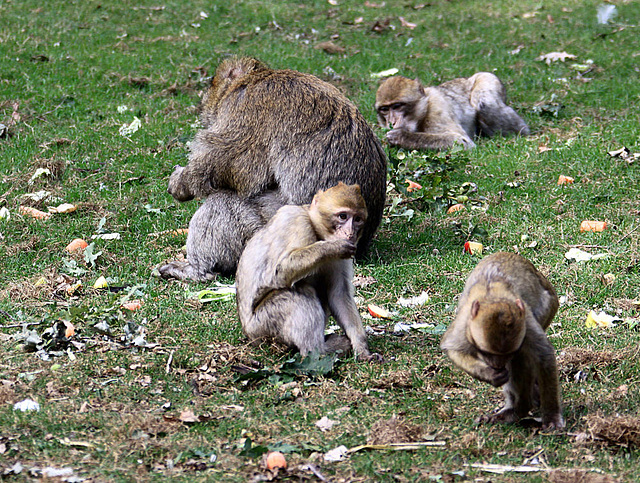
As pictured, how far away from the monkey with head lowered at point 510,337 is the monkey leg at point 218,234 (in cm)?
281

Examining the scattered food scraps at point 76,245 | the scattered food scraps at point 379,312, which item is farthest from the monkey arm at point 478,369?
the scattered food scraps at point 76,245

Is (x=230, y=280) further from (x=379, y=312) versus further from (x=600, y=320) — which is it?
(x=600, y=320)

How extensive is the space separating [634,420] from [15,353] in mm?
3754

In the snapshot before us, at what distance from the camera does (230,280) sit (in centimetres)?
715

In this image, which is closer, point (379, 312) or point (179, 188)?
point (379, 312)

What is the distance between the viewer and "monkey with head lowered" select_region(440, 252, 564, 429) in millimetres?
3838

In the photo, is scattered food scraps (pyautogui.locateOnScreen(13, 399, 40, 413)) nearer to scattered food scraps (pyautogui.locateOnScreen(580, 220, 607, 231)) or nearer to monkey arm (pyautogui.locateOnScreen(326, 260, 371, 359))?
monkey arm (pyautogui.locateOnScreen(326, 260, 371, 359))

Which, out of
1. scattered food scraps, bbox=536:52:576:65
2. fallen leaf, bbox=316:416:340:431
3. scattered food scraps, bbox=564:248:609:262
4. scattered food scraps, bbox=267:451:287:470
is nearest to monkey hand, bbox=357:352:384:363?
fallen leaf, bbox=316:416:340:431

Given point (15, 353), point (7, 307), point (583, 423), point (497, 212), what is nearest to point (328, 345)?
point (583, 423)

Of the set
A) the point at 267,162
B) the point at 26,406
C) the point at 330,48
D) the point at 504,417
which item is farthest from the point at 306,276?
the point at 330,48

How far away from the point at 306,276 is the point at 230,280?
2.01 meters

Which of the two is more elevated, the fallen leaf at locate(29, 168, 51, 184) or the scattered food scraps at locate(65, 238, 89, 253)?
the fallen leaf at locate(29, 168, 51, 184)

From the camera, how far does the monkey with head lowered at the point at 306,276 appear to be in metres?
5.15

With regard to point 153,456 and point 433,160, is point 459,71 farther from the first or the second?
point 153,456
